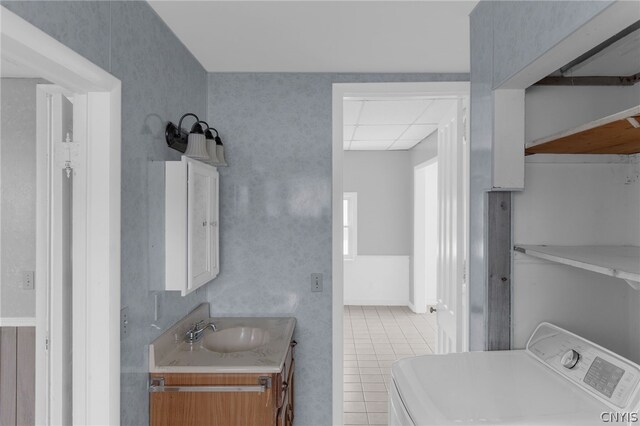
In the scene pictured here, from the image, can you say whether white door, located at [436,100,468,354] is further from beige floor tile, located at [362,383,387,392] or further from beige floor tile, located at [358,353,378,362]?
beige floor tile, located at [358,353,378,362]

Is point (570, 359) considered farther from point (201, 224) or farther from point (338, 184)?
point (201, 224)

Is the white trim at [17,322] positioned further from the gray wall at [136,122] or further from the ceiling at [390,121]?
the ceiling at [390,121]

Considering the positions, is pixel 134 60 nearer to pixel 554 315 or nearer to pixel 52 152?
pixel 52 152

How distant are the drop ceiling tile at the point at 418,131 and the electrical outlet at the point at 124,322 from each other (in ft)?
12.2

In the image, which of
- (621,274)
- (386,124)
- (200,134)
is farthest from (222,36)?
(386,124)

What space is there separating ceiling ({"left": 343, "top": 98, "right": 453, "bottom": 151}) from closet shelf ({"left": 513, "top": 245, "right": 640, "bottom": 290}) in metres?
1.69

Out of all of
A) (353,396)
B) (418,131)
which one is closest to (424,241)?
(418,131)

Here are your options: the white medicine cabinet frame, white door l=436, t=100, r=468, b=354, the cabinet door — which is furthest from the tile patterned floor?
the white medicine cabinet frame

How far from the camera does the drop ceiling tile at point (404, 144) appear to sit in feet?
18.3

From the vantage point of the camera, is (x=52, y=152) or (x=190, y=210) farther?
(x=190, y=210)

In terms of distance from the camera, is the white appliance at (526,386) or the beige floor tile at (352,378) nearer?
the white appliance at (526,386)

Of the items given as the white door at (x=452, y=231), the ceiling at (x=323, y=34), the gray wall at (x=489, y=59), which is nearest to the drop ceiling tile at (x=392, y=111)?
the white door at (x=452, y=231)

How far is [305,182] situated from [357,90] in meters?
0.67

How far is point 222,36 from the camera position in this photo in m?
2.08
